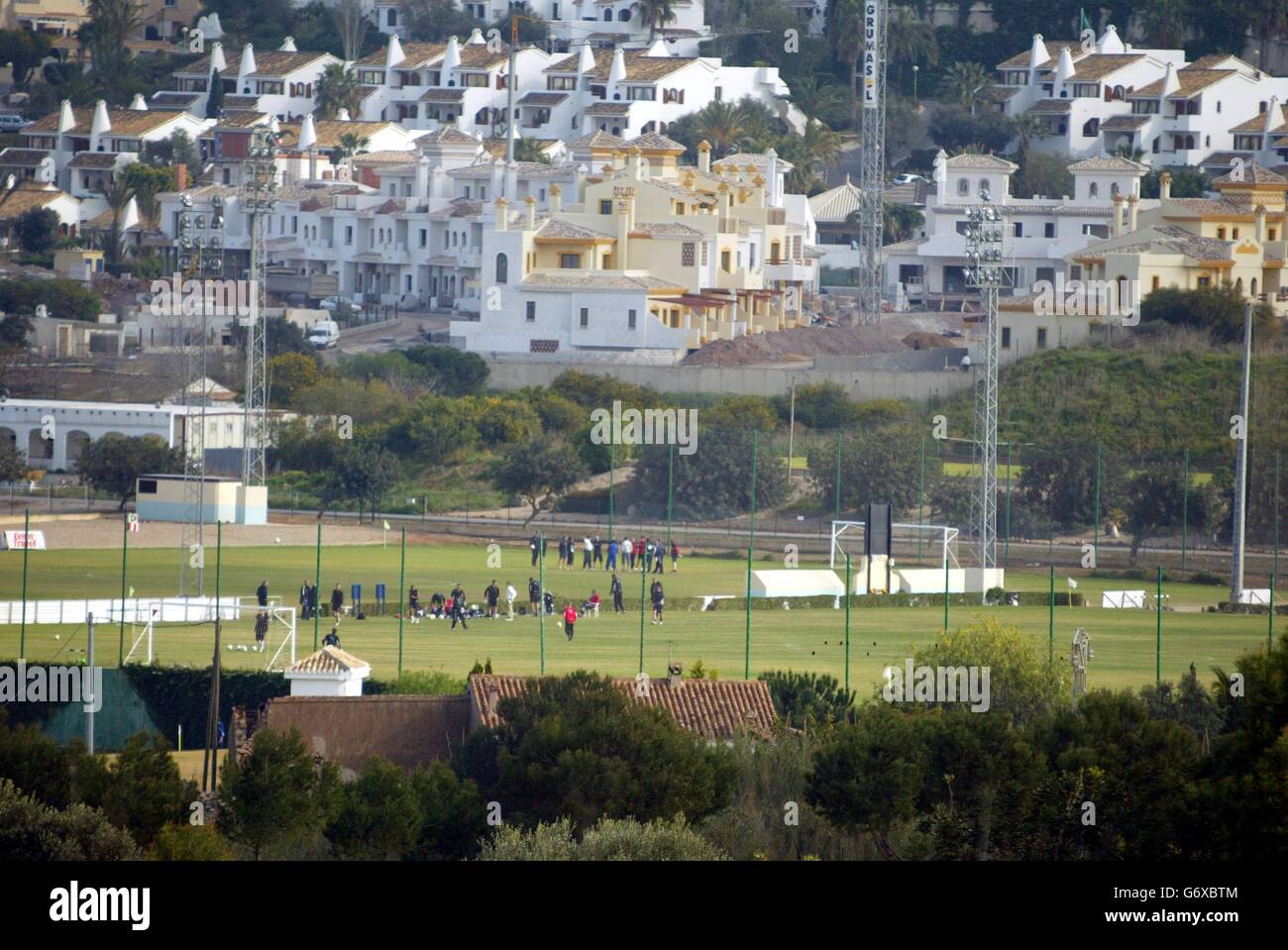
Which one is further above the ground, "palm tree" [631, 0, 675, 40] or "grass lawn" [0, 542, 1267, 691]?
"palm tree" [631, 0, 675, 40]

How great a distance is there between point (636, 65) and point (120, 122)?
24.8 metres

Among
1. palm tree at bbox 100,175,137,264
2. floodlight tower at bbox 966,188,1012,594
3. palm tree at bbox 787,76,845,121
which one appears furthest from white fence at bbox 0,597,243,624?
palm tree at bbox 787,76,845,121

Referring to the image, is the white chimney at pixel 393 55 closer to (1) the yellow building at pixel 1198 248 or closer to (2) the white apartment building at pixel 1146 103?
(2) the white apartment building at pixel 1146 103

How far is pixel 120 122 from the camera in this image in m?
117

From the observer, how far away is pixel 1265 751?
2173cm

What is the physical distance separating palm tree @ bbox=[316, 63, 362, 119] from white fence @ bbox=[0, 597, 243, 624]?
8202 cm

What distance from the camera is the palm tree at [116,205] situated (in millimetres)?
102188

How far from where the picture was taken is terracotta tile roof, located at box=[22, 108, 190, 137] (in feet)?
381

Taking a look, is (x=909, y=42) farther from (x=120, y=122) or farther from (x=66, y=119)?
(x=66, y=119)

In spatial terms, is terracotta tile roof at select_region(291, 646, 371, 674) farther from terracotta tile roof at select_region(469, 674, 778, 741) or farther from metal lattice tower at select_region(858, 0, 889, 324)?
metal lattice tower at select_region(858, 0, 889, 324)
